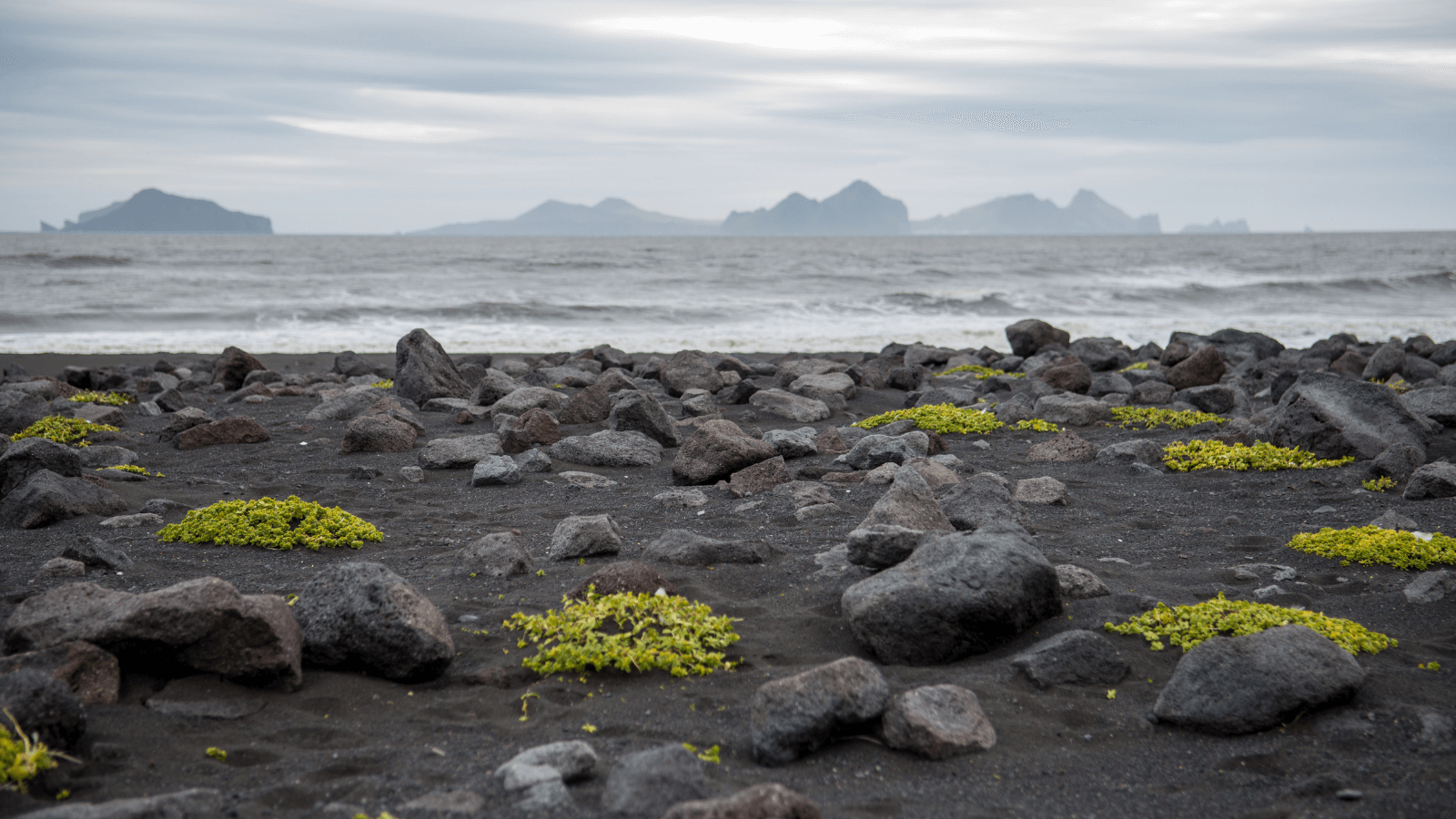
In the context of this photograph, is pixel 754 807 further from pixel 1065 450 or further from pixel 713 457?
pixel 1065 450

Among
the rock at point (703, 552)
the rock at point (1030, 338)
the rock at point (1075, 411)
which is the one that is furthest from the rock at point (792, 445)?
the rock at point (1030, 338)

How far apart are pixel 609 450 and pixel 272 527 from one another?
10.4 feet

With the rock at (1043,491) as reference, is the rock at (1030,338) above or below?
above

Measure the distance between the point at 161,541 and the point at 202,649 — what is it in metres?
2.44

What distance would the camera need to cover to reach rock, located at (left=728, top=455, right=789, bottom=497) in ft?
23.7

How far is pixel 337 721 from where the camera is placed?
3.71 metres

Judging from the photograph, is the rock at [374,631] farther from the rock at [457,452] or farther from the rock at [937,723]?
the rock at [457,452]

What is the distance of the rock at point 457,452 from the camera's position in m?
8.16

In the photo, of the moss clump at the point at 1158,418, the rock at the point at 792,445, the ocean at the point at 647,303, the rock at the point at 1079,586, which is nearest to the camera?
the rock at the point at 1079,586

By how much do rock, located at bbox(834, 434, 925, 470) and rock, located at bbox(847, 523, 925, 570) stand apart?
2847mm

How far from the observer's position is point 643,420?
360 inches

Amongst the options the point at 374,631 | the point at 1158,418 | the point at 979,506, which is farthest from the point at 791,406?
the point at 374,631

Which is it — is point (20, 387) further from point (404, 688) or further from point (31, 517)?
point (404, 688)

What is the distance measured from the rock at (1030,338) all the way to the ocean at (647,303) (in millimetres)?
5302
